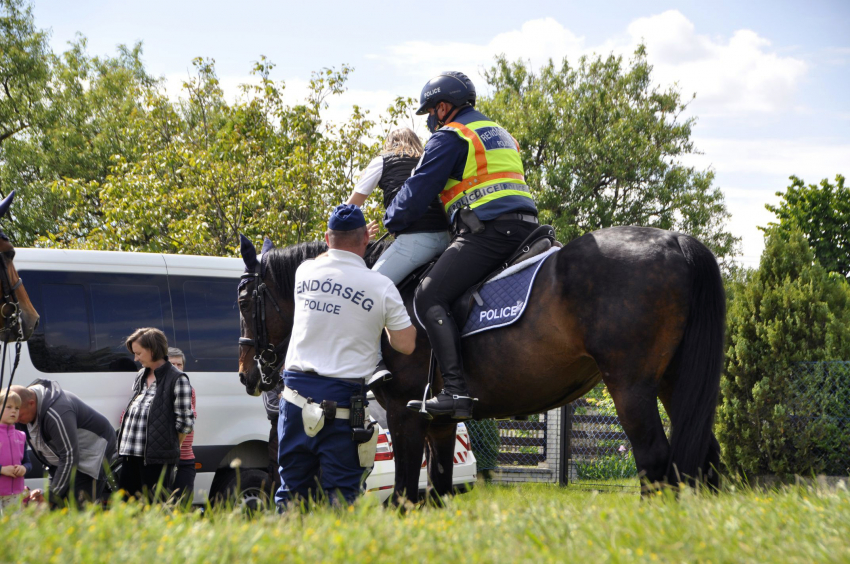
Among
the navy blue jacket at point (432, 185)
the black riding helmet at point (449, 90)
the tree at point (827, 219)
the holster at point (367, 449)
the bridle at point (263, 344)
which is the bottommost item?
the holster at point (367, 449)

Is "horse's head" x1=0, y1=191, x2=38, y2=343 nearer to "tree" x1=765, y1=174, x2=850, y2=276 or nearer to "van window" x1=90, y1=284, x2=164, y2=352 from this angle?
"van window" x1=90, y1=284, x2=164, y2=352

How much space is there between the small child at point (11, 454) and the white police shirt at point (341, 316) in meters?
2.50

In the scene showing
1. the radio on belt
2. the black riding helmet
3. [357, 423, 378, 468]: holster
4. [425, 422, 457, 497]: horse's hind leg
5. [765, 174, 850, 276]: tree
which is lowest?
[425, 422, 457, 497]: horse's hind leg

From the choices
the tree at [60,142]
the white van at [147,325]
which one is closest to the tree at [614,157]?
the tree at [60,142]

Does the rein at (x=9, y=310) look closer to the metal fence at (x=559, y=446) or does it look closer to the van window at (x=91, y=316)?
the van window at (x=91, y=316)

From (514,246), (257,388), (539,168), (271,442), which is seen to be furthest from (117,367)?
(539,168)

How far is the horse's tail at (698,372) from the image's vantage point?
158 inches

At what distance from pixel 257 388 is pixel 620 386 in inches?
104

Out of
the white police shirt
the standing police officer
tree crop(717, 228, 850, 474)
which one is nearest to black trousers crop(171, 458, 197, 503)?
the standing police officer

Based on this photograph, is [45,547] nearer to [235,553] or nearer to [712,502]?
[235,553]

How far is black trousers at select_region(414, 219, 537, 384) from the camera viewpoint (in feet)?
15.1

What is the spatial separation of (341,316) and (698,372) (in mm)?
1931

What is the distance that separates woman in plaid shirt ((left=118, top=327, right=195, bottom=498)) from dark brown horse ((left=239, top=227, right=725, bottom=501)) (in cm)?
234

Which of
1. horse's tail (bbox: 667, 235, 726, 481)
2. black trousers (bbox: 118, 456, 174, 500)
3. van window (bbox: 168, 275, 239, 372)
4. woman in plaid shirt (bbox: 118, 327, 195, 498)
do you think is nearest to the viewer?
horse's tail (bbox: 667, 235, 726, 481)
